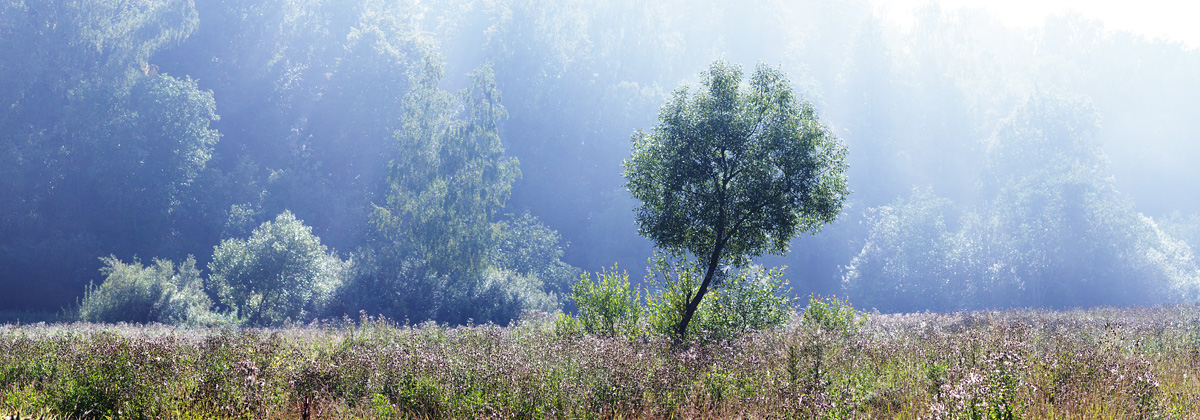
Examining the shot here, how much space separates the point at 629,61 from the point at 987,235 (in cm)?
3685

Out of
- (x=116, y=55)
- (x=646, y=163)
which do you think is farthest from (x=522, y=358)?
(x=116, y=55)

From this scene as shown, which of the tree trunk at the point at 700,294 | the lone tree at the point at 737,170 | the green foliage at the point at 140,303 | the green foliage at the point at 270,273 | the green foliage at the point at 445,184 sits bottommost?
the tree trunk at the point at 700,294

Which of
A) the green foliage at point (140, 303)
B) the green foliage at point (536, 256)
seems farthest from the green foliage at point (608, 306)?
the green foliage at point (536, 256)

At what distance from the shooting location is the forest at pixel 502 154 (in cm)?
3891

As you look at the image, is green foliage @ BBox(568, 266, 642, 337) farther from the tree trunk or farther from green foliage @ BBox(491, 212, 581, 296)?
green foliage @ BBox(491, 212, 581, 296)

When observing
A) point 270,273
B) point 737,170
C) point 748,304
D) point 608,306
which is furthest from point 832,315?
point 270,273

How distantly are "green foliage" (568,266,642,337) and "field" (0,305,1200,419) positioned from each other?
346 centimetres

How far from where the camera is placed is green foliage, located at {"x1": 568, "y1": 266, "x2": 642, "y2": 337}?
13609 millimetres

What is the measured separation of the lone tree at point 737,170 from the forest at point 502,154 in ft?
44.4

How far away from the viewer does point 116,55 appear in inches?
1772

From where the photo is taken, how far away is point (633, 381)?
284 inches

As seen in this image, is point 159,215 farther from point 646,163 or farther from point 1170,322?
point 1170,322

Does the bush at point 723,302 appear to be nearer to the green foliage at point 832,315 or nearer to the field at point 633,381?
the green foliage at point 832,315

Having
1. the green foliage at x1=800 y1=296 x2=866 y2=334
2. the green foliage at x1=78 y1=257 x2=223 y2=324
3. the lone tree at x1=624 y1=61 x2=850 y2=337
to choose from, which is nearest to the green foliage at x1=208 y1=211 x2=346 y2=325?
the green foliage at x1=78 y1=257 x2=223 y2=324
